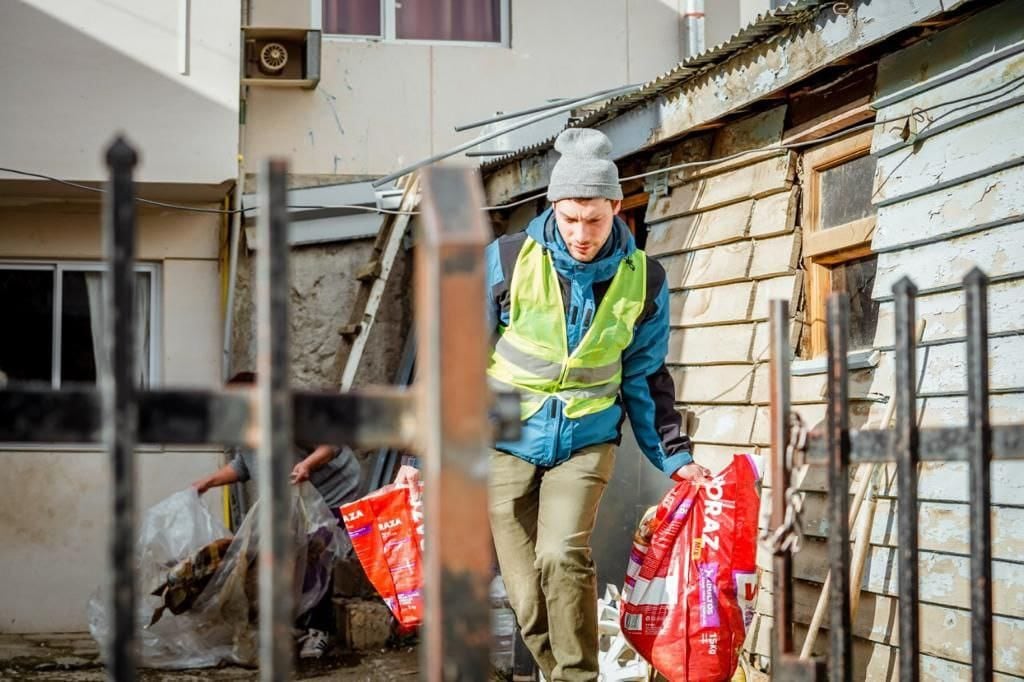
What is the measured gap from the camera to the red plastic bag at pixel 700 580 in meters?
4.77

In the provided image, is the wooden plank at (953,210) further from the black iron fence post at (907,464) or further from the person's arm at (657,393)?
the black iron fence post at (907,464)

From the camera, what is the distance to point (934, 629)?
4.98 metres

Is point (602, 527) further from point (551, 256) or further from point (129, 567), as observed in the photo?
point (129, 567)

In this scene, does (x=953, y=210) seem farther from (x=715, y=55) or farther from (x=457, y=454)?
(x=457, y=454)

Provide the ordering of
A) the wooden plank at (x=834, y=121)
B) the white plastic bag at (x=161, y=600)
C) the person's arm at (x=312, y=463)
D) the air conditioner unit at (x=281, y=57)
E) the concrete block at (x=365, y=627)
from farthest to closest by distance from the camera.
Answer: the air conditioner unit at (x=281, y=57) → the concrete block at (x=365, y=627) → the person's arm at (x=312, y=463) → the white plastic bag at (x=161, y=600) → the wooden plank at (x=834, y=121)

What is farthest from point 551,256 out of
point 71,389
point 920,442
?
point 71,389

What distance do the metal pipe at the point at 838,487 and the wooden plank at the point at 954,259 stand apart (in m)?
2.09

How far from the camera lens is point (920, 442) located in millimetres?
2580

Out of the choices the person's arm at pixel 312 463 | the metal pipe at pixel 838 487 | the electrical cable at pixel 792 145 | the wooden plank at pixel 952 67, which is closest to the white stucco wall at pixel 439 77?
the electrical cable at pixel 792 145

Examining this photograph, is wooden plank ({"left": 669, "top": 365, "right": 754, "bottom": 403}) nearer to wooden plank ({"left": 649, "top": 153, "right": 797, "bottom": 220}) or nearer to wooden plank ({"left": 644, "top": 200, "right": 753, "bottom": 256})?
wooden plank ({"left": 644, "top": 200, "right": 753, "bottom": 256})

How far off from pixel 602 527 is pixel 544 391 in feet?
10.3

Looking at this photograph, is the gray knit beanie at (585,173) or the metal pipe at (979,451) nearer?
the metal pipe at (979,451)

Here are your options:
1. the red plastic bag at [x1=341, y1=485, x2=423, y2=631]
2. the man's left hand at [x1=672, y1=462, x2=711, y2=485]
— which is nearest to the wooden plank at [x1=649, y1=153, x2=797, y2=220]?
the man's left hand at [x1=672, y1=462, x2=711, y2=485]

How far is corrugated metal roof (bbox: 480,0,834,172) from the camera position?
18.4ft
